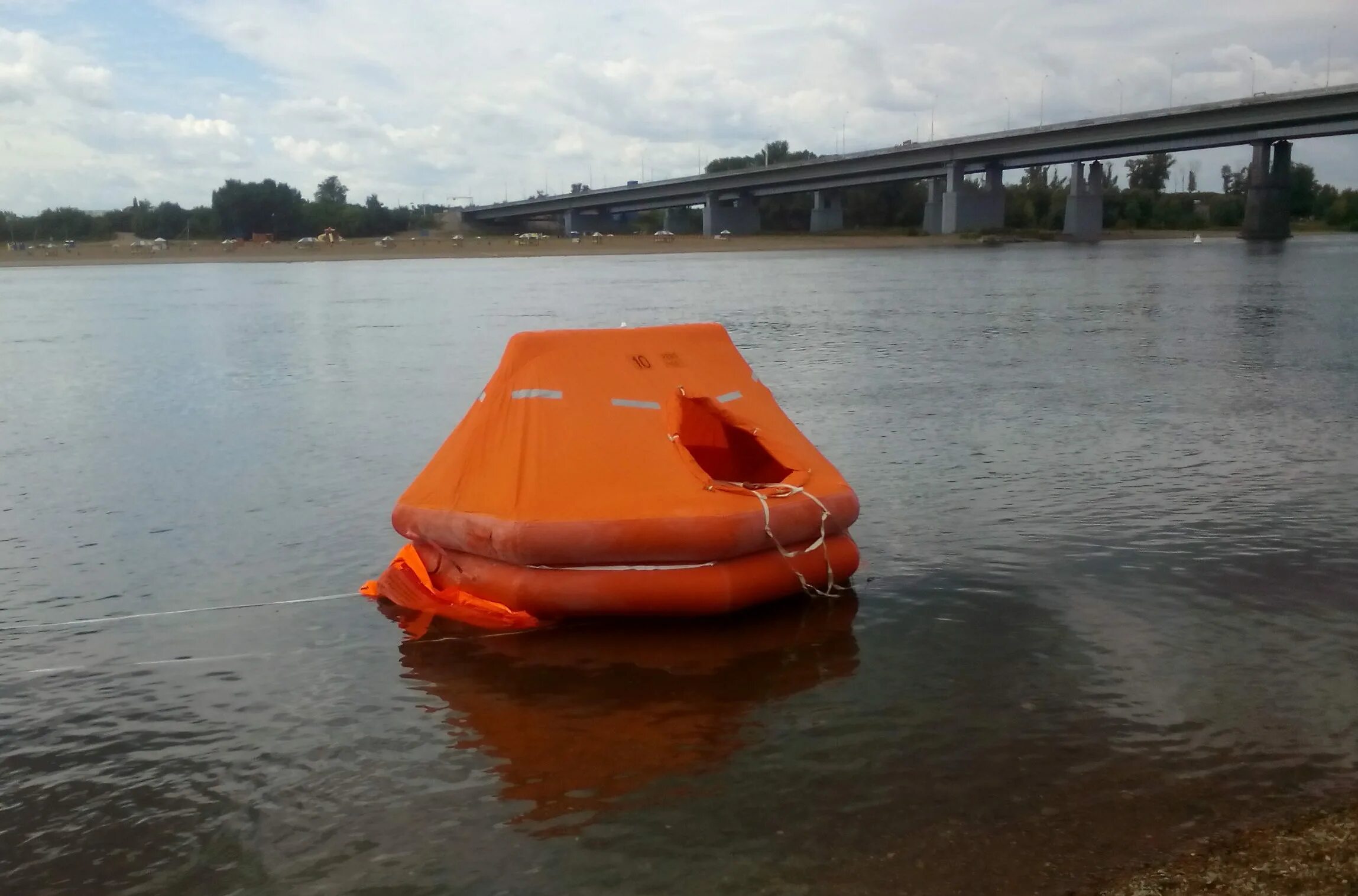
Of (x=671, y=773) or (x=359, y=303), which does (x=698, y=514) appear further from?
(x=359, y=303)

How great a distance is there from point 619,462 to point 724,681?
5.02 ft

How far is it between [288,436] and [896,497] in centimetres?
779

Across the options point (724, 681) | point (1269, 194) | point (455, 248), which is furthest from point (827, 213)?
point (724, 681)

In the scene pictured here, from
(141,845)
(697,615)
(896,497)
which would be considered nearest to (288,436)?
(896,497)

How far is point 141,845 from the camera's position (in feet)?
17.3

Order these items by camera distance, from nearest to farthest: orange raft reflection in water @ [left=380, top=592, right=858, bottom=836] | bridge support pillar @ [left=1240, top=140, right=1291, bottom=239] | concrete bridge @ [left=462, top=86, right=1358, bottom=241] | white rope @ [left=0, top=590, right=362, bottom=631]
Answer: orange raft reflection in water @ [left=380, top=592, right=858, bottom=836]
white rope @ [left=0, top=590, right=362, bottom=631]
concrete bridge @ [left=462, top=86, right=1358, bottom=241]
bridge support pillar @ [left=1240, top=140, right=1291, bottom=239]

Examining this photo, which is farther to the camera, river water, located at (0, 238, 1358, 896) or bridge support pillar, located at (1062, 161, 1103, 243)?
bridge support pillar, located at (1062, 161, 1103, 243)

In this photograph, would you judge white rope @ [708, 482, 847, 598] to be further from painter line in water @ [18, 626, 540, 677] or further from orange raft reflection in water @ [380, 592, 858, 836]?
painter line in water @ [18, 626, 540, 677]

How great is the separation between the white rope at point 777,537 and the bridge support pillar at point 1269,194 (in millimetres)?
88298

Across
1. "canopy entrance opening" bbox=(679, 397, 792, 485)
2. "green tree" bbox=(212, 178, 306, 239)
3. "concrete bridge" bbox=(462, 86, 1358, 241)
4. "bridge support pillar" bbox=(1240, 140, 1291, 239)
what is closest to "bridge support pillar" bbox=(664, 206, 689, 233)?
"concrete bridge" bbox=(462, 86, 1358, 241)

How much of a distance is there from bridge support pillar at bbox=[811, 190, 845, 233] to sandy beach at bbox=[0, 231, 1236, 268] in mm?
2271

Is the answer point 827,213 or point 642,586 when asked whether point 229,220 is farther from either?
point 642,586

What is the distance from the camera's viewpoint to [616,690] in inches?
265

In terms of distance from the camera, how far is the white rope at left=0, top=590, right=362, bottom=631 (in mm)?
8148
